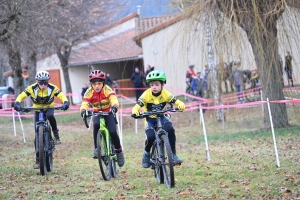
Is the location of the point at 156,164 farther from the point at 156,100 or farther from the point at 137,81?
the point at 137,81

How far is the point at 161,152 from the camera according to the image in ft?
29.7

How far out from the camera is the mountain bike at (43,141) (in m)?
10.7

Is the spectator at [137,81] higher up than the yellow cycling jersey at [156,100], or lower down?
higher up

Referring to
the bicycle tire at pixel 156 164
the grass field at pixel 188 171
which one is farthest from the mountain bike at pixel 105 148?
the bicycle tire at pixel 156 164

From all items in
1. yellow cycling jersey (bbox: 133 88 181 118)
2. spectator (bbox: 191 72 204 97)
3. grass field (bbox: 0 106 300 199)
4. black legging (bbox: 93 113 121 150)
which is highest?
spectator (bbox: 191 72 204 97)

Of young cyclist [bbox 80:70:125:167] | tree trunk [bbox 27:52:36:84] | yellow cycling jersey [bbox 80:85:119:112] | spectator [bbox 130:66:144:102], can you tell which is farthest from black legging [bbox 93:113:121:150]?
tree trunk [bbox 27:52:36:84]

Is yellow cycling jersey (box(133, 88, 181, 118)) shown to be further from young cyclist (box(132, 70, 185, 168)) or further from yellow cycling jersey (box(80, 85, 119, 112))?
yellow cycling jersey (box(80, 85, 119, 112))

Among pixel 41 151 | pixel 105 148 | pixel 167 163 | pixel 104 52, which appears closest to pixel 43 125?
pixel 41 151

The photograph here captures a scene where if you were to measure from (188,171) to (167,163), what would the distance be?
1947 mm

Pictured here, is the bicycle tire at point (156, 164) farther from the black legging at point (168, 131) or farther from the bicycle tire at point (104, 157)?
the bicycle tire at point (104, 157)

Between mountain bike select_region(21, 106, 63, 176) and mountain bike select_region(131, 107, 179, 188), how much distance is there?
92.2 inches

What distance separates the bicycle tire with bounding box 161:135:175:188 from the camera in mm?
8617

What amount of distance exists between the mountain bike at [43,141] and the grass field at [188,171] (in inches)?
9.5

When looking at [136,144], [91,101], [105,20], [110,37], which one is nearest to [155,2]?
[91,101]
